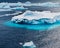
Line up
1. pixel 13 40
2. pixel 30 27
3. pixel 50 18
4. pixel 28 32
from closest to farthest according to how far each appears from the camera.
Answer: pixel 13 40, pixel 28 32, pixel 30 27, pixel 50 18

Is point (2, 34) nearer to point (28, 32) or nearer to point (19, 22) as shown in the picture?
point (28, 32)

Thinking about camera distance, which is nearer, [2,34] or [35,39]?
[35,39]

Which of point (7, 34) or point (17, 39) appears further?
point (7, 34)

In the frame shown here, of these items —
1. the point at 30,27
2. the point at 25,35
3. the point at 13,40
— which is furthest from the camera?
the point at 30,27

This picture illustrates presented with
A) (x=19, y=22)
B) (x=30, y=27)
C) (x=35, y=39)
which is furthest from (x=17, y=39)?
(x=19, y=22)

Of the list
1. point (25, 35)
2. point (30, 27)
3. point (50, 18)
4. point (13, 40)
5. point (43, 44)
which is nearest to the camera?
point (43, 44)

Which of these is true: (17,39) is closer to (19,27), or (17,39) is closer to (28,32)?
(28,32)

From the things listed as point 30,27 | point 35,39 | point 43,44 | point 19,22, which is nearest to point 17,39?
point 35,39
